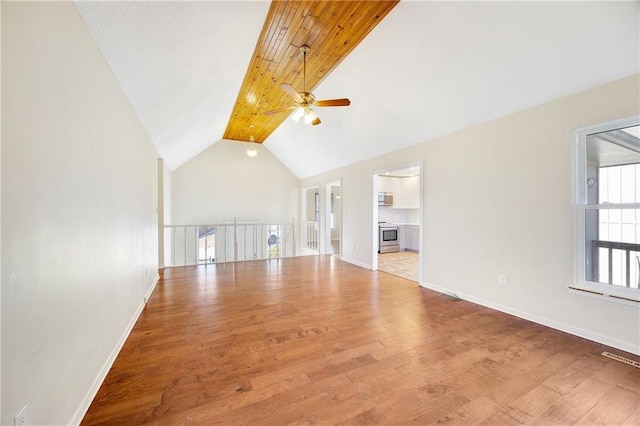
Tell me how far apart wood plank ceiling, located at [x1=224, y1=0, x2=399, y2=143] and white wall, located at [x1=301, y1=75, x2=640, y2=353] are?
197 cm

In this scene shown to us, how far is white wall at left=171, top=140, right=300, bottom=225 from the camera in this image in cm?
690

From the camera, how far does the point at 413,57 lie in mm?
2828

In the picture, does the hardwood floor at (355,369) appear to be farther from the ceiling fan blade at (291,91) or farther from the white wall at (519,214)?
the ceiling fan blade at (291,91)

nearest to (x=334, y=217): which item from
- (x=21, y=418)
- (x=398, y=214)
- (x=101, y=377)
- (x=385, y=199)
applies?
(x=398, y=214)

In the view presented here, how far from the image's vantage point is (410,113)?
3.71m

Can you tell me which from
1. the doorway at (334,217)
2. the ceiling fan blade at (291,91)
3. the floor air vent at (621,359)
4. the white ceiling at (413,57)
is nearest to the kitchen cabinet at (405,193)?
the doorway at (334,217)

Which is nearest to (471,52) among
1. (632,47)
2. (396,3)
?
(396,3)

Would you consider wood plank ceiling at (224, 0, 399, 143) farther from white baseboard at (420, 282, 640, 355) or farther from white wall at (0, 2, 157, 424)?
white baseboard at (420, 282, 640, 355)

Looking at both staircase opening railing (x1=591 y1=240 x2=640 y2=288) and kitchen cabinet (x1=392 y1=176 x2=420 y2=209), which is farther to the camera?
kitchen cabinet (x1=392 y1=176 x2=420 y2=209)

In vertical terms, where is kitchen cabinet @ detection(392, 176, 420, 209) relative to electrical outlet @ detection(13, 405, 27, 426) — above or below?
above

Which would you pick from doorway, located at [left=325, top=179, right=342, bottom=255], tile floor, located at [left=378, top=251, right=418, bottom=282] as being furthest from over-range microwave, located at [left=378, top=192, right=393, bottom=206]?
tile floor, located at [left=378, top=251, right=418, bottom=282]

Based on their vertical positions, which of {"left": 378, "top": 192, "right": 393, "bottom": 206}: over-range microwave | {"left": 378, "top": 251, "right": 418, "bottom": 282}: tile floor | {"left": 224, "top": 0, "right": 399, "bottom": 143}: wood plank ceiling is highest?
{"left": 224, "top": 0, "right": 399, "bottom": 143}: wood plank ceiling

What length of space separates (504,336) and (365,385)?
5.42 ft

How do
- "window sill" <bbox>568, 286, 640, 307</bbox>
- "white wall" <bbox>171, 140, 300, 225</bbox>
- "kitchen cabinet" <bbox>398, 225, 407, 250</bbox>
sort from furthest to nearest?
"kitchen cabinet" <bbox>398, 225, 407, 250</bbox>
"white wall" <bbox>171, 140, 300, 225</bbox>
"window sill" <bbox>568, 286, 640, 307</bbox>
